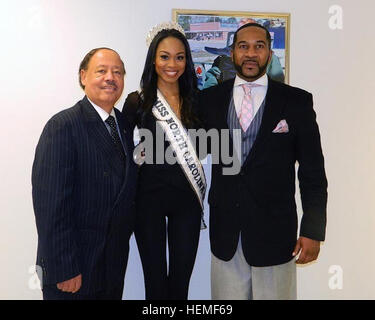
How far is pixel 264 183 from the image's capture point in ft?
6.17

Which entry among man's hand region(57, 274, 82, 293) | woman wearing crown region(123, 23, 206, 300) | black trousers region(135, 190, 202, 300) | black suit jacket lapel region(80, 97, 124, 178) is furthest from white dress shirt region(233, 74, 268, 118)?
man's hand region(57, 274, 82, 293)

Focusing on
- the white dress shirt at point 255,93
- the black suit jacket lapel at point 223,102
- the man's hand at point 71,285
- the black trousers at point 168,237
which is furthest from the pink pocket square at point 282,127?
the man's hand at point 71,285

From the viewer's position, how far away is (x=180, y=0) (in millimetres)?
2531

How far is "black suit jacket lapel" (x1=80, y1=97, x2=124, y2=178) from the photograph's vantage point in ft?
5.62

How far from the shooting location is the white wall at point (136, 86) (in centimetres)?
247

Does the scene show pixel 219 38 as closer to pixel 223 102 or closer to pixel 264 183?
pixel 223 102

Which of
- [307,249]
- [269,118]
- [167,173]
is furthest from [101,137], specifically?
[307,249]

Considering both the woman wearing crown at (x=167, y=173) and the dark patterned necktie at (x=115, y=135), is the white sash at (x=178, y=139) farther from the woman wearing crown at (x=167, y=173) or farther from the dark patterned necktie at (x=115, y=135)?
the dark patterned necktie at (x=115, y=135)

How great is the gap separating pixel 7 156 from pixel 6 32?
771 millimetres

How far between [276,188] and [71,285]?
102 cm

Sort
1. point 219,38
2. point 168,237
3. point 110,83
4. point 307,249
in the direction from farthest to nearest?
1. point 219,38
2. point 168,237
3. point 307,249
4. point 110,83

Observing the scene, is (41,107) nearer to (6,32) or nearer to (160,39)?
(6,32)

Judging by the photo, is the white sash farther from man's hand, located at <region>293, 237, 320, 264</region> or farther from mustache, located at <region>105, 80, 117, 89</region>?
man's hand, located at <region>293, 237, 320, 264</region>
